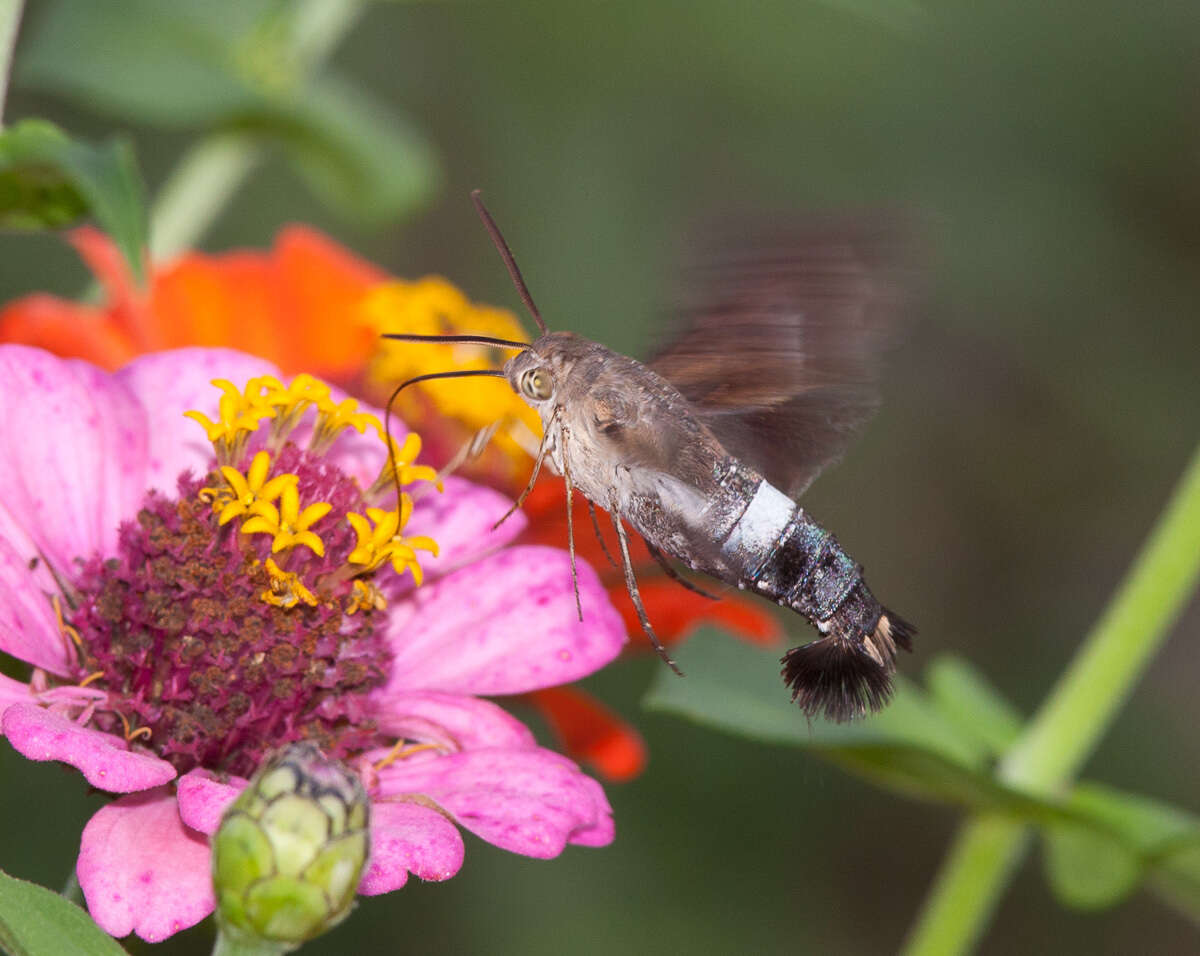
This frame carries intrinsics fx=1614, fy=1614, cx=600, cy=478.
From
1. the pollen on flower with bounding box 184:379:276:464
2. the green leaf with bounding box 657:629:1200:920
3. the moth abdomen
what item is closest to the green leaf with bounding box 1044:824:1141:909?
the green leaf with bounding box 657:629:1200:920

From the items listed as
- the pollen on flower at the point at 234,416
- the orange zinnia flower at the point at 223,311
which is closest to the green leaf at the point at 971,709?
the orange zinnia flower at the point at 223,311

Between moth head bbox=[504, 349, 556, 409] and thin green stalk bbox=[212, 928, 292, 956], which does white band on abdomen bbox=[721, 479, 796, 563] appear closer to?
moth head bbox=[504, 349, 556, 409]

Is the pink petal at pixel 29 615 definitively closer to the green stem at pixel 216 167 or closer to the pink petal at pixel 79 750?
the pink petal at pixel 79 750

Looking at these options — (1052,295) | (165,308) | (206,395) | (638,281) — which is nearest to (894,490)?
(1052,295)

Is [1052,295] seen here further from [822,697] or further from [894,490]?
[822,697]

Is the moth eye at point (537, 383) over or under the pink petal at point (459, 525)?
over

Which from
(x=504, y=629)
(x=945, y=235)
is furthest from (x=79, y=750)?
(x=945, y=235)
